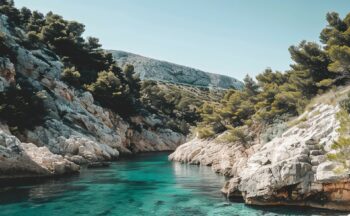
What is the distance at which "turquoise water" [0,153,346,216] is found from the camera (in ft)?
74.7

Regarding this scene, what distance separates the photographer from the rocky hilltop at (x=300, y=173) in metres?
21.8

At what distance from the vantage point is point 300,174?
22.9 meters

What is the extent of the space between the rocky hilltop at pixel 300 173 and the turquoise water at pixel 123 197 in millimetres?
1020

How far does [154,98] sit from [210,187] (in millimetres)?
76873

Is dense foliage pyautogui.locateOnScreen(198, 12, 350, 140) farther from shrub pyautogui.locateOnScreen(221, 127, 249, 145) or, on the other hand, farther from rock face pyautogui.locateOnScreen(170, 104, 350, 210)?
rock face pyautogui.locateOnScreen(170, 104, 350, 210)

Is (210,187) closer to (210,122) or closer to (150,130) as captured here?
(210,122)

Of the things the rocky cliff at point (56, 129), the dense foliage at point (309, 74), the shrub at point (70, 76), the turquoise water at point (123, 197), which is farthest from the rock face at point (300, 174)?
the shrub at point (70, 76)

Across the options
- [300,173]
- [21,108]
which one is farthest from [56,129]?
[300,173]

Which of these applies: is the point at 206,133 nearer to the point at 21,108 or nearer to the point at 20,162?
the point at 21,108

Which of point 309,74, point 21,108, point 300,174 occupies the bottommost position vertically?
point 300,174

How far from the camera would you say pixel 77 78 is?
231ft

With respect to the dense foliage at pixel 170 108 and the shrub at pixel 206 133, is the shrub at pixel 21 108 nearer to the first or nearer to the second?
the shrub at pixel 206 133

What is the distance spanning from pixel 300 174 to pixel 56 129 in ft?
127

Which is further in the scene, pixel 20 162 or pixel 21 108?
pixel 21 108
